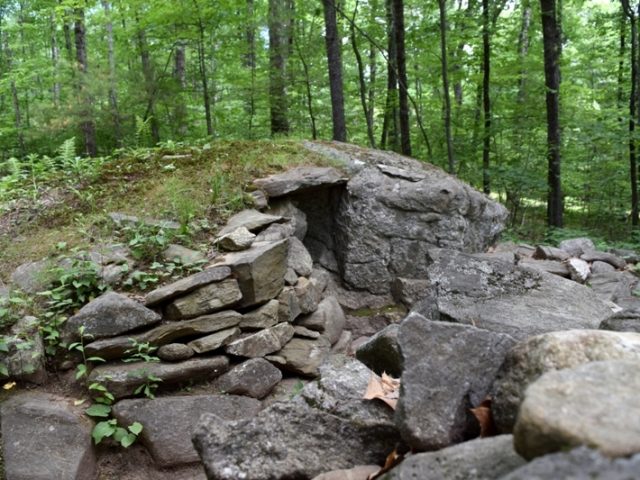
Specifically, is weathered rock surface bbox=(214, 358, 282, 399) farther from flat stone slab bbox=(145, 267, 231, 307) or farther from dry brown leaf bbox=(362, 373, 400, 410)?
dry brown leaf bbox=(362, 373, 400, 410)

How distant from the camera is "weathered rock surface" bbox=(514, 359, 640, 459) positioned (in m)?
1.16

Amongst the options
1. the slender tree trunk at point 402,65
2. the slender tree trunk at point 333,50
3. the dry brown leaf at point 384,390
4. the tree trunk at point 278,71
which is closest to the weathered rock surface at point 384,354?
the dry brown leaf at point 384,390

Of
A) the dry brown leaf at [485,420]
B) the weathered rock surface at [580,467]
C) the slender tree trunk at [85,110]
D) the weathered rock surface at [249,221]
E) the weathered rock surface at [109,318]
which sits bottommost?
the weathered rock surface at [109,318]

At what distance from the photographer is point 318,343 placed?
17.2ft

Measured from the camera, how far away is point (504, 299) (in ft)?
14.6

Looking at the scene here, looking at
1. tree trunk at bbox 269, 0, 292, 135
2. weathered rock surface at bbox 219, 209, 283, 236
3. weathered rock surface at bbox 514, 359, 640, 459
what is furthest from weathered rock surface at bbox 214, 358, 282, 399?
tree trunk at bbox 269, 0, 292, 135

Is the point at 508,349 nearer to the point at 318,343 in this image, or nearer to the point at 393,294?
the point at 318,343

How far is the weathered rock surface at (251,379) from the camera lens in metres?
4.26

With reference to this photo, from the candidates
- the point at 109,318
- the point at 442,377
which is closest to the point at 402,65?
the point at 109,318

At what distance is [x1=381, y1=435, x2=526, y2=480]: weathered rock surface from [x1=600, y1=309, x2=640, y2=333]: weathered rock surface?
6.17ft

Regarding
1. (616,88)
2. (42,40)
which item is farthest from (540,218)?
(42,40)

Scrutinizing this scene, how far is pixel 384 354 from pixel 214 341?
181 centimetres

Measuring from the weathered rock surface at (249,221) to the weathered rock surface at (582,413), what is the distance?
424 centimetres

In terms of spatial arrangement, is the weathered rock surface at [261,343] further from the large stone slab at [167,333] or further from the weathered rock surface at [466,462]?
the weathered rock surface at [466,462]
